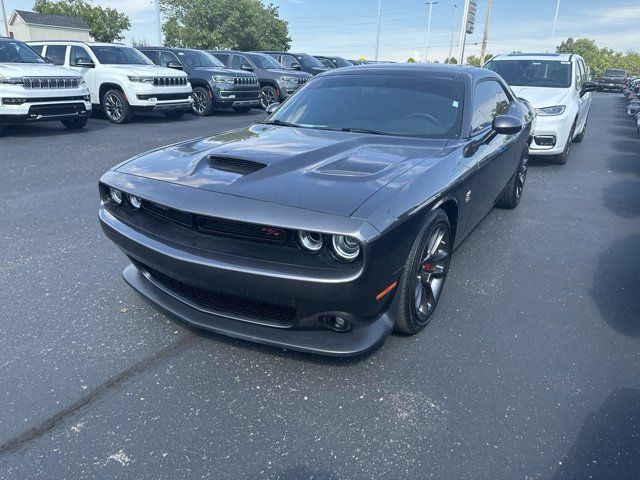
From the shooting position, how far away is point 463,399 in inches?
93.1

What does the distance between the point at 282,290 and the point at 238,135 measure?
66.4 inches

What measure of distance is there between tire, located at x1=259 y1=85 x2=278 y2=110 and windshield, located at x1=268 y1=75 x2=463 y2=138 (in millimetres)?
11171

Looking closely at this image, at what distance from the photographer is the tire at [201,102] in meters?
13.0

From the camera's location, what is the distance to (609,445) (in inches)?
82.5

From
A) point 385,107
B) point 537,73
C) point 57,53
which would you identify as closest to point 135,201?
point 385,107

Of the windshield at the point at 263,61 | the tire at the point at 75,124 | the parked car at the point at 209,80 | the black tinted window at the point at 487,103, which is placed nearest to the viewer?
the black tinted window at the point at 487,103

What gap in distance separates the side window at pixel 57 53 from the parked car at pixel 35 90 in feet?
4.20

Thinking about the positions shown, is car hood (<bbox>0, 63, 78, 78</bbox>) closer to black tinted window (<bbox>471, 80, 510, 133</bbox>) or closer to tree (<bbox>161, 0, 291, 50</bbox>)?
black tinted window (<bbox>471, 80, 510, 133</bbox>)

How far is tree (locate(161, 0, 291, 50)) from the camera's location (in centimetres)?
4400

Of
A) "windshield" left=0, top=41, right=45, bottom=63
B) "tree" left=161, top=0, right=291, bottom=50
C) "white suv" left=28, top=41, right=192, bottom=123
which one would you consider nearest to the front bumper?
"white suv" left=28, top=41, right=192, bottom=123

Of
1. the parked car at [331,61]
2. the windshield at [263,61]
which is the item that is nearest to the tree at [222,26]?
the parked car at [331,61]

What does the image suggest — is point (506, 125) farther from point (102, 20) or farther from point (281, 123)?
point (102, 20)

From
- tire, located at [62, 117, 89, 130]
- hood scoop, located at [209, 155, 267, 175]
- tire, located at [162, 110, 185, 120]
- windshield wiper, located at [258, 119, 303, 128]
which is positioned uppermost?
windshield wiper, located at [258, 119, 303, 128]

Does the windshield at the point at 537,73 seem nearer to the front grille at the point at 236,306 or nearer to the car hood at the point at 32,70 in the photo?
the front grille at the point at 236,306
